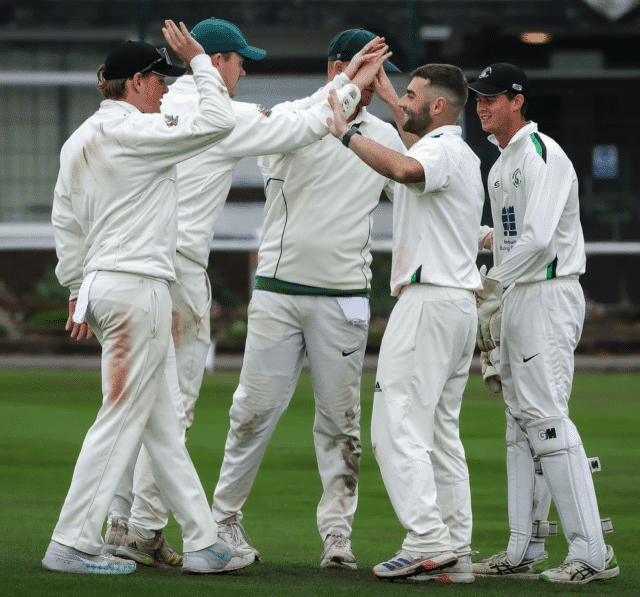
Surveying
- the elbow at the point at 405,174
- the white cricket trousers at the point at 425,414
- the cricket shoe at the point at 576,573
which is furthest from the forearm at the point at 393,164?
the cricket shoe at the point at 576,573

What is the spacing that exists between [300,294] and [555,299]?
1.26 meters

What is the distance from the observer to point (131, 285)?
4.69 m

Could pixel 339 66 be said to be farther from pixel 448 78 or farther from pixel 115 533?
pixel 115 533

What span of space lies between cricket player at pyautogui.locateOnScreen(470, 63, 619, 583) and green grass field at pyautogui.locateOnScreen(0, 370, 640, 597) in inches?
12.3

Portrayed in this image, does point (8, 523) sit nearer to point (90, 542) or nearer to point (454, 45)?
point (90, 542)

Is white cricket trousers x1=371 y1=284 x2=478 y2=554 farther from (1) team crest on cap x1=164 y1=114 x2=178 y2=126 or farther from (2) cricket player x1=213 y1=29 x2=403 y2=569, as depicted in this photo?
(1) team crest on cap x1=164 y1=114 x2=178 y2=126

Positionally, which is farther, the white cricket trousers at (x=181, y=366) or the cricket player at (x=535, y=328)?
the white cricket trousers at (x=181, y=366)

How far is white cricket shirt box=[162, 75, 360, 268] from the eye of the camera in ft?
16.8

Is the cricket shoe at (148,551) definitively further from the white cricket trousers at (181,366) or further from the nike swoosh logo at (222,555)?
the nike swoosh logo at (222,555)

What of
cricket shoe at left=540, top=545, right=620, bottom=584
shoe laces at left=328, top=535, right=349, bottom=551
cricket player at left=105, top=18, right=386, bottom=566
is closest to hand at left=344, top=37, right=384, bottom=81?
cricket player at left=105, top=18, right=386, bottom=566

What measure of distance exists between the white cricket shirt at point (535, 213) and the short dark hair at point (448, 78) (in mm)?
437

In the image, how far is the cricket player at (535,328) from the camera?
5.05 meters

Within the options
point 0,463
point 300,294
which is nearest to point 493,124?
point 300,294

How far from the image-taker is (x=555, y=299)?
204 inches
